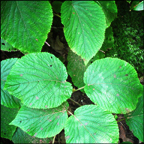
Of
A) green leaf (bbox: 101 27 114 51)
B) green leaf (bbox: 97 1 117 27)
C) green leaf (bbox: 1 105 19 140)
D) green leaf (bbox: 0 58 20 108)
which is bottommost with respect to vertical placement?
green leaf (bbox: 1 105 19 140)

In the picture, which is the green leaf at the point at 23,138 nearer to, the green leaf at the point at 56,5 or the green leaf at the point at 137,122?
the green leaf at the point at 137,122

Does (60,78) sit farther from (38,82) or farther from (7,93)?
(7,93)

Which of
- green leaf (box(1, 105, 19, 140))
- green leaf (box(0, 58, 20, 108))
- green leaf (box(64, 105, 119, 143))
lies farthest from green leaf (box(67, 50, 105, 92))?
green leaf (box(1, 105, 19, 140))

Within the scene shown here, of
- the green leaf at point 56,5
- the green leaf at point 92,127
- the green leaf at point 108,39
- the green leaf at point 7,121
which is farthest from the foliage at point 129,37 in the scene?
the green leaf at point 7,121

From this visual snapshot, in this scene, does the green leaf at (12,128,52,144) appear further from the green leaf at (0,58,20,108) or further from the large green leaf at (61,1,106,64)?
the large green leaf at (61,1,106,64)

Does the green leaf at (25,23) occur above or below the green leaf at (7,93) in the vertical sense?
above

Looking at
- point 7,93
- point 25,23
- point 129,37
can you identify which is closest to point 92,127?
point 7,93
